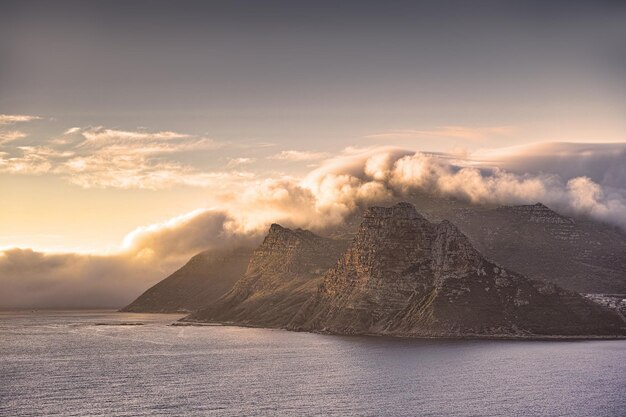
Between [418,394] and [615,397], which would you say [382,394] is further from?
[615,397]

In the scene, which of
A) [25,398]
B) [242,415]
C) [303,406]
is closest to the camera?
[242,415]

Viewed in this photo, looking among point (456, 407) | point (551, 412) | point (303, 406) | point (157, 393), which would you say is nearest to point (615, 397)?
point (551, 412)

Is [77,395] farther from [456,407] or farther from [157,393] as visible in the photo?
[456,407]

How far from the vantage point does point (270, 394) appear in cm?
19025

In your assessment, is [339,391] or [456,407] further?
[339,391]

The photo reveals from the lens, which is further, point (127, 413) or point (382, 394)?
point (382, 394)

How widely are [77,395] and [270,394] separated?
4690cm

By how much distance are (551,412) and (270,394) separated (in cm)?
6594

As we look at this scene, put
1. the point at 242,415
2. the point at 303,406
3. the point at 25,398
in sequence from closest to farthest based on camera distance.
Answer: the point at 242,415 < the point at 303,406 < the point at 25,398

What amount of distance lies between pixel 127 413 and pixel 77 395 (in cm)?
3180

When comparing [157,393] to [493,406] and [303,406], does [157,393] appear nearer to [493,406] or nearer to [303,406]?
[303,406]

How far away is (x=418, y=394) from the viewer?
623 ft

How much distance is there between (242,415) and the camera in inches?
6378

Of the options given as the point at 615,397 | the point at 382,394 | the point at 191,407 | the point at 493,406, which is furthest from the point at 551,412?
the point at 191,407
